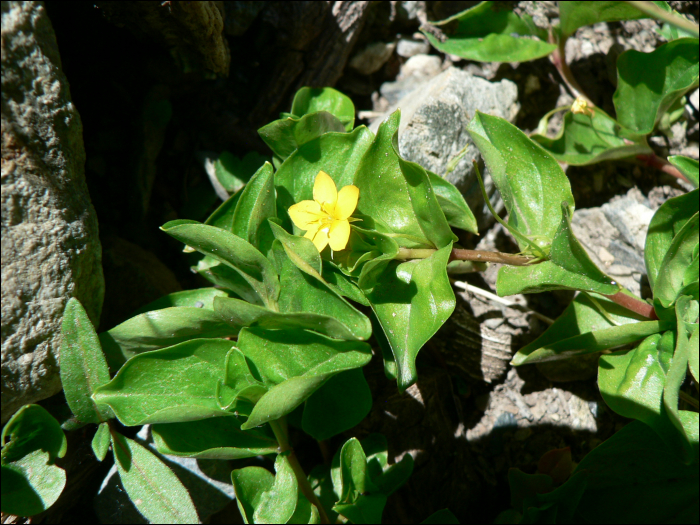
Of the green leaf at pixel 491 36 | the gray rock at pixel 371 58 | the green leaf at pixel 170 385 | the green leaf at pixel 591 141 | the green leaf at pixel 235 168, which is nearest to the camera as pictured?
the green leaf at pixel 170 385

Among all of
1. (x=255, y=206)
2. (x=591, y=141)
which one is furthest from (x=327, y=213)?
(x=591, y=141)

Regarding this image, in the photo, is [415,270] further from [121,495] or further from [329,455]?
[121,495]

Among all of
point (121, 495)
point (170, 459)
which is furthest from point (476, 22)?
point (121, 495)

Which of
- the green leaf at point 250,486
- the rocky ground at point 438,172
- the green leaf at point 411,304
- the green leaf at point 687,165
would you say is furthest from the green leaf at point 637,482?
the green leaf at point 250,486

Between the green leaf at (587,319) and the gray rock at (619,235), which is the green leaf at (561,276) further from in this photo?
the gray rock at (619,235)

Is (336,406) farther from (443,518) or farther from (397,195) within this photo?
(397,195)

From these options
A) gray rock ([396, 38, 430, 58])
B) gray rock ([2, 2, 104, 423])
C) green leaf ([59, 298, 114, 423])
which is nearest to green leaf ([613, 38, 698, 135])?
gray rock ([396, 38, 430, 58])
